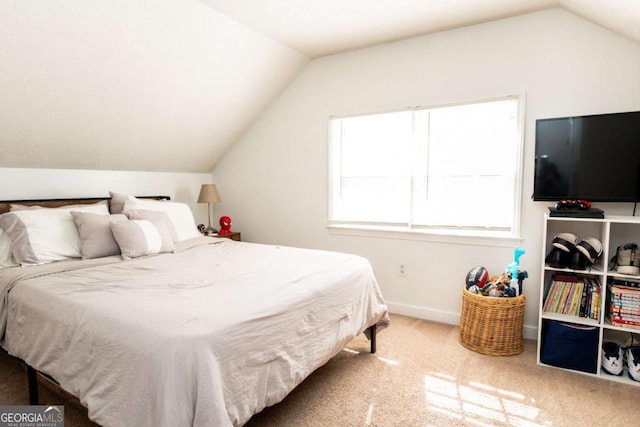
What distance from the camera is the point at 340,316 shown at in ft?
6.74

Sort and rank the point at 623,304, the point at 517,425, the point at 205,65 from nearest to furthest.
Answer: the point at 517,425
the point at 623,304
the point at 205,65

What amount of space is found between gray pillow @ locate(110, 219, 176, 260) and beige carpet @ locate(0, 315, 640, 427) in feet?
3.17

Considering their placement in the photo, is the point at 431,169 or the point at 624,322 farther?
the point at 431,169

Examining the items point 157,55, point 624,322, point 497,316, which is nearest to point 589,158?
point 624,322

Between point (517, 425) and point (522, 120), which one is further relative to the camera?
point (522, 120)

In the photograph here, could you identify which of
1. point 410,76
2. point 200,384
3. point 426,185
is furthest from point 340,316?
point 410,76

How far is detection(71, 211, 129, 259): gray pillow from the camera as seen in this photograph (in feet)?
8.27

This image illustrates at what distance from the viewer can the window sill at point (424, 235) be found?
114 inches

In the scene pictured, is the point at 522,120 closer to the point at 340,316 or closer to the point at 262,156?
the point at 340,316

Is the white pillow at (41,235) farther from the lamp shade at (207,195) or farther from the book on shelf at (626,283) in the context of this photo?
the book on shelf at (626,283)

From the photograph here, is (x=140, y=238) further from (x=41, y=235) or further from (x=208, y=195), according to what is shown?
(x=208, y=195)

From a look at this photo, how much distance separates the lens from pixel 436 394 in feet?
6.89

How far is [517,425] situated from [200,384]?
1.63 meters

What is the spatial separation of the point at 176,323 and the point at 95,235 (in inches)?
63.1
